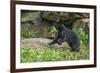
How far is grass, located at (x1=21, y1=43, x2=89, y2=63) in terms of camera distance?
1957 mm

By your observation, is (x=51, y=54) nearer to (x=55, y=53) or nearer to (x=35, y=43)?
(x=55, y=53)

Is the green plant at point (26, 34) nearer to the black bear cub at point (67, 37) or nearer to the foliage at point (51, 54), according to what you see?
the foliage at point (51, 54)

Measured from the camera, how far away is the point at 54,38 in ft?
6.75

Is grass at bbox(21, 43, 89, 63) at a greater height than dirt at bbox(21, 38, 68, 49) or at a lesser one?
lesser

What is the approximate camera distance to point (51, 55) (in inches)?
80.5

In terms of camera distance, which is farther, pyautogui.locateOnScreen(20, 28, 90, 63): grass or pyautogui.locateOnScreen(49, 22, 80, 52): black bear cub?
pyautogui.locateOnScreen(49, 22, 80, 52): black bear cub

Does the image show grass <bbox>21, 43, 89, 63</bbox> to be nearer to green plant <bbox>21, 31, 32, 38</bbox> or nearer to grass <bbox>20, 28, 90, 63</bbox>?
grass <bbox>20, 28, 90, 63</bbox>

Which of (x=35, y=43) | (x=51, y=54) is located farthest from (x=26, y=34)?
(x=51, y=54)

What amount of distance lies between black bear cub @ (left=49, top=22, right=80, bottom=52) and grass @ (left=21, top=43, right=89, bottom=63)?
2.6 inches

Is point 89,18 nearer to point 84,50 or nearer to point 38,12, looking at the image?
point 84,50

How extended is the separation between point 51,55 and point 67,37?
0.86ft

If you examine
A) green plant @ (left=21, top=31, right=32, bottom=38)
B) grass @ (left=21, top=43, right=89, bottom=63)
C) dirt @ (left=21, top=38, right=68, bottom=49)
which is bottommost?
grass @ (left=21, top=43, right=89, bottom=63)

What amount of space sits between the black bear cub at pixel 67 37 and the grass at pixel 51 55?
0.07m

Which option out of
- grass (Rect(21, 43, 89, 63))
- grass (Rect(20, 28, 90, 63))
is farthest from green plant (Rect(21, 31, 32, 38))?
grass (Rect(21, 43, 89, 63))
